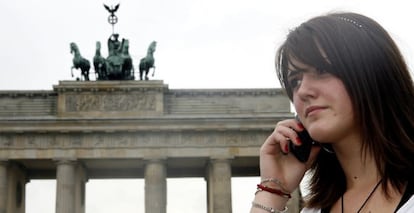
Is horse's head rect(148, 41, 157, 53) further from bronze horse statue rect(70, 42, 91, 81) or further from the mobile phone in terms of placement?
the mobile phone

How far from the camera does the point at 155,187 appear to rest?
39.4 meters

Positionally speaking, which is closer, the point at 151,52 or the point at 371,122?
the point at 371,122

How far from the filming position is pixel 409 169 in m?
2.74

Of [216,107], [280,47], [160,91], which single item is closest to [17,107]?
[160,91]

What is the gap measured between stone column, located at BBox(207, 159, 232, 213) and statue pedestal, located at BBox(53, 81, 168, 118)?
4163 millimetres

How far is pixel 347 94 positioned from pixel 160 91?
3829cm

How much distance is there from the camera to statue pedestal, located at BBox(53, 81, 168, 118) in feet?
133

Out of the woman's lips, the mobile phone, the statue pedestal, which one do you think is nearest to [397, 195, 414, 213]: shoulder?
the woman's lips

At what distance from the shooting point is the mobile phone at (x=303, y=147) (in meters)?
3.10

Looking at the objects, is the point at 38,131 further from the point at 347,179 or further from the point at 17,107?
the point at 347,179

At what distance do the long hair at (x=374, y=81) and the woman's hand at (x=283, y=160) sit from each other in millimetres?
357

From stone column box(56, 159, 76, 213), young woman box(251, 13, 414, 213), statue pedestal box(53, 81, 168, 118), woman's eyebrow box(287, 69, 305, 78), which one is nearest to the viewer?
young woman box(251, 13, 414, 213)

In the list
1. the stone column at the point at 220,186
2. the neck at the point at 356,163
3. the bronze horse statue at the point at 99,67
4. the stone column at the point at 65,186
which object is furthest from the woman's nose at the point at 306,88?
the bronze horse statue at the point at 99,67

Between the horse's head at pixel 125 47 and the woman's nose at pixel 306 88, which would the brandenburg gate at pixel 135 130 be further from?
the woman's nose at pixel 306 88
